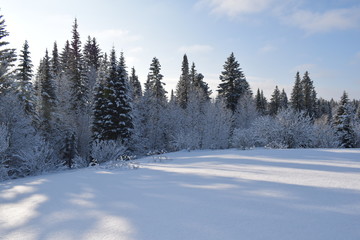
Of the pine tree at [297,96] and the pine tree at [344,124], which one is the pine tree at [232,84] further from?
the pine tree at [297,96]

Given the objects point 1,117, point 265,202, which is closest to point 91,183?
point 265,202

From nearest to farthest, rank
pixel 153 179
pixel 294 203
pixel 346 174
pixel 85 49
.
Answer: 1. pixel 294 203
2. pixel 346 174
3. pixel 153 179
4. pixel 85 49

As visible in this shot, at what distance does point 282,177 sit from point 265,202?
5.21 feet

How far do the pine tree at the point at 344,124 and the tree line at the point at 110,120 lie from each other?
0.36 ft

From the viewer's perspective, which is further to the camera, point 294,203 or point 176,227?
point 294,203

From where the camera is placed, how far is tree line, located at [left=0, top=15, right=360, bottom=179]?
51.5 feet

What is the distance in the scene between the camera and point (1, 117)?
667 inches

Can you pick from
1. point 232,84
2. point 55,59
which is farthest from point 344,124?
point 55,59

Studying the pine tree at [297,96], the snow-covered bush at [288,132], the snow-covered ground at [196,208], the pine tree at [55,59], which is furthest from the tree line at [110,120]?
the pine tree at [297,96]

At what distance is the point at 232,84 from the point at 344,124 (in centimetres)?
1626

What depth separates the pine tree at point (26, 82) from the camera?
69.1 ft

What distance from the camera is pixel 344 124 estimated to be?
1161 inches

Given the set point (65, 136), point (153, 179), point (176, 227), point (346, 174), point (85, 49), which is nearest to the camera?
point (176, 227)

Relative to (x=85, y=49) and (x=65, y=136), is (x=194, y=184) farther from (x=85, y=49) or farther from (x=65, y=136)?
(x=85, y=49)
